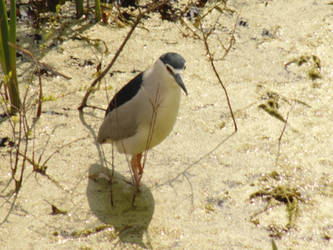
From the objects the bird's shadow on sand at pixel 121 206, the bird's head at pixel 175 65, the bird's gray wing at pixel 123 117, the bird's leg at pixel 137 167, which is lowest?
the bird's shadow on sand at pixel 121 206

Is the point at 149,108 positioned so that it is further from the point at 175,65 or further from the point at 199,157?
the point at 199,157

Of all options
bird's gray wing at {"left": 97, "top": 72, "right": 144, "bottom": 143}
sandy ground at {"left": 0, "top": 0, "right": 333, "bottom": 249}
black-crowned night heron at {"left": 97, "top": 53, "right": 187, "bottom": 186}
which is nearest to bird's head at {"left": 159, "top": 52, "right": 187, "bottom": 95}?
black-crowned night heron at {"left": 97, "top": 53, "right": 187, "bottom": 186}

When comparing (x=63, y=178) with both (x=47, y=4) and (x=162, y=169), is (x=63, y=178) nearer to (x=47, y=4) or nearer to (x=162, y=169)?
(x=162, y=169)

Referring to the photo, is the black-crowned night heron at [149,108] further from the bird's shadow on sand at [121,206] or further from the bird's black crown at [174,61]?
the bird's shadow on sand at [121,206]

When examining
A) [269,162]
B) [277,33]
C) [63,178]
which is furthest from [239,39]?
[63,178]

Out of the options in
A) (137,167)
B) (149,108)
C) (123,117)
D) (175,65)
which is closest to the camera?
(175,65)

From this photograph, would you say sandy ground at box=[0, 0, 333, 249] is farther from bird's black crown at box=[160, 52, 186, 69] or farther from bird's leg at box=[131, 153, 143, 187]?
bird's black crown at box=[160, 52, 186, 69]

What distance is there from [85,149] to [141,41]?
147 centimetres

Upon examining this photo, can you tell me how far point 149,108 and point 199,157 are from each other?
0.64 m

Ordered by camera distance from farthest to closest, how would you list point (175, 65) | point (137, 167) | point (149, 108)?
point (137, 167), point (149, 108), point (175, 65)

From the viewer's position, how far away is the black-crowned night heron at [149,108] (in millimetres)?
3363

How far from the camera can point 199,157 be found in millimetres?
3879

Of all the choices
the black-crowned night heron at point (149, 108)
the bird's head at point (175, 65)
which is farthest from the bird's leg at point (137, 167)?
the bird's head at point (175, 65)

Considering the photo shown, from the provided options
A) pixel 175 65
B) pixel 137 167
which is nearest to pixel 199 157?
pixel 137 167
